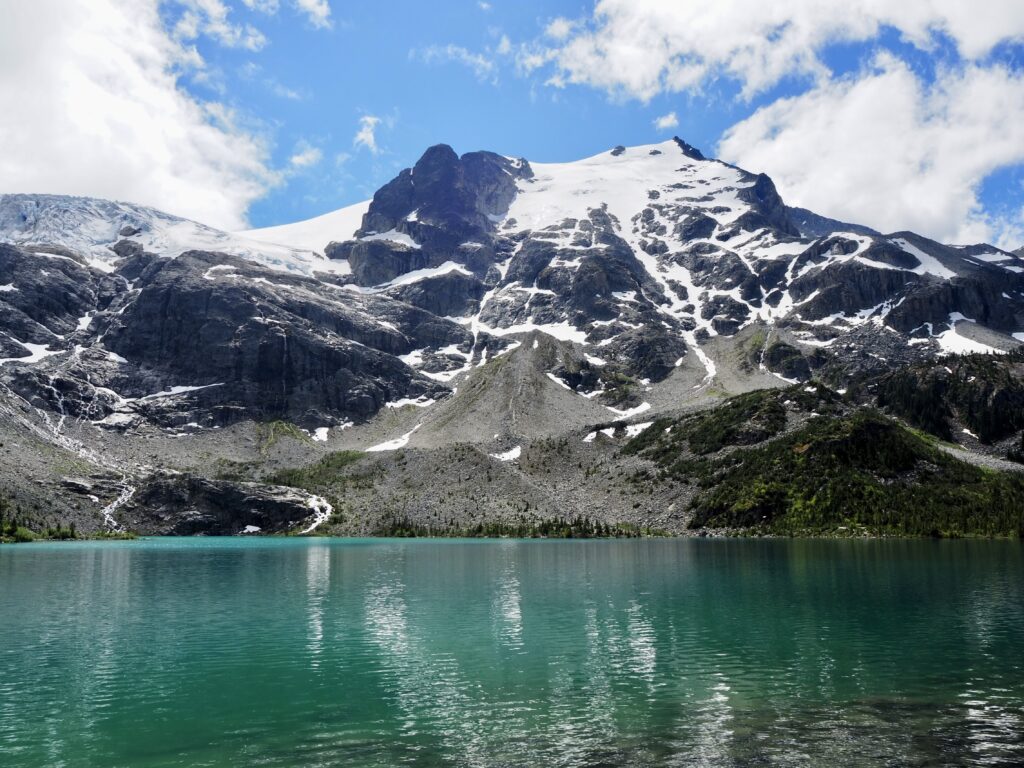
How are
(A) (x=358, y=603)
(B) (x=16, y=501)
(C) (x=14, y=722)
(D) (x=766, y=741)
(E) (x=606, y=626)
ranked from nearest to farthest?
(D) (x=766, y=741) → (C) (x=14, y=722) → (E) (x=606, y=626) → (A) (x=358, y=603) → (B) (x=16, y=501)

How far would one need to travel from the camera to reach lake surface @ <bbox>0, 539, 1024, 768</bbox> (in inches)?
1027

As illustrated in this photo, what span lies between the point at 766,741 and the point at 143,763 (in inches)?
838

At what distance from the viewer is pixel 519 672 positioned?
37.9 metres

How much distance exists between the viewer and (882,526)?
154375 mm

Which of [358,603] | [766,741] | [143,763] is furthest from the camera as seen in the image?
[358,603]

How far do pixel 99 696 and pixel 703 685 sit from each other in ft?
90.0

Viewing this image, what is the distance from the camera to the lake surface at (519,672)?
26078 mm

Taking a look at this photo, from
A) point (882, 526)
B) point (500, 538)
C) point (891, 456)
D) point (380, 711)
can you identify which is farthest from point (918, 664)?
point (891, 456)

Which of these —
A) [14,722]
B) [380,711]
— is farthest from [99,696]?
[380,711]

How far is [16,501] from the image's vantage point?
568 ft

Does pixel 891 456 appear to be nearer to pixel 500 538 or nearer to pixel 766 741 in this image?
pixel 500 538

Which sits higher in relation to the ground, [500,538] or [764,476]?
[764,476]

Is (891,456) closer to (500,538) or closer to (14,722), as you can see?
(500,538)

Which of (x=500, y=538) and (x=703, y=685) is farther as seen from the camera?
(x=500, y=538)
